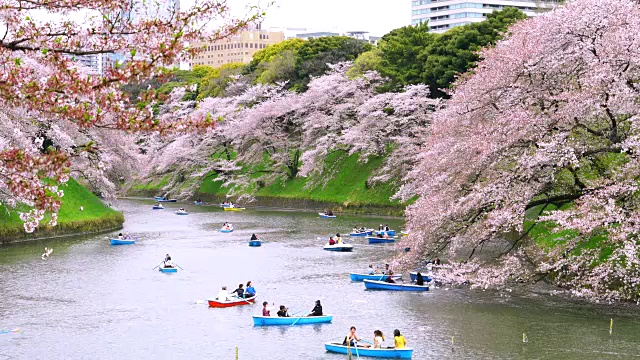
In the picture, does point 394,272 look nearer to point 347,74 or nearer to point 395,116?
point 395,116

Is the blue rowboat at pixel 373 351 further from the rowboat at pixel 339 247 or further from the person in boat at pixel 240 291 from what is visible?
the rowboat at pixel 339 247

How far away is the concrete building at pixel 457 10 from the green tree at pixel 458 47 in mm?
85134

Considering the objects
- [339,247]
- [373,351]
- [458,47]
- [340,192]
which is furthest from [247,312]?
[340,192]

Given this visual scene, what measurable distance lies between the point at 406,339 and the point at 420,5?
14193 cm

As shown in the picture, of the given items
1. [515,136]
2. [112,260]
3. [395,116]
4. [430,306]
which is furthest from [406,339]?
[395,116]

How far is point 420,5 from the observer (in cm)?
16012

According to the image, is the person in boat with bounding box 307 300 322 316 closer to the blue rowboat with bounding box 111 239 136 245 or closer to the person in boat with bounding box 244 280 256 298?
the person in boat with bounding box 244 280 256 298

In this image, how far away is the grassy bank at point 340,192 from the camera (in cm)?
6756

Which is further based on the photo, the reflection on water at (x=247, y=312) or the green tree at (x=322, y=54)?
the green tree at (x=322, y=54)

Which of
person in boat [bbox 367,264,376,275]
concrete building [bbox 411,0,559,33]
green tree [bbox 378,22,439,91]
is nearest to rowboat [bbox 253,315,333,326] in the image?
person in boat [bbox 367,264,376,275]

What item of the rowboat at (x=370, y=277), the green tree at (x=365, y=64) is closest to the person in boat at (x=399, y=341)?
the rowboat at (x=370, y=277)

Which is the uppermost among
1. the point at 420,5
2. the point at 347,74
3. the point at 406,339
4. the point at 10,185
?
the point at 420,5

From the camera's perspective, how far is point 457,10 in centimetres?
15212

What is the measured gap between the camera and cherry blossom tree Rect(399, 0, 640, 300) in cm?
2672
